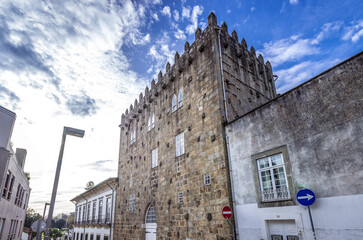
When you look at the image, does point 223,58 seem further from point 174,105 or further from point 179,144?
point 179,144

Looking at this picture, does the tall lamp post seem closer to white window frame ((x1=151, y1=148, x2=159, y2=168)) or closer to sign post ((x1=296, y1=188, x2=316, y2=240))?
sign post ((x1=296, y1=188, x2=316, y2=240))

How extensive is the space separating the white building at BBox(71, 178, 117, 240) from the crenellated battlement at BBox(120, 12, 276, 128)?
32.2ft

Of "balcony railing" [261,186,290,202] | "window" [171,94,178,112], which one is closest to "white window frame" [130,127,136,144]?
"window" [171,94,178,112]

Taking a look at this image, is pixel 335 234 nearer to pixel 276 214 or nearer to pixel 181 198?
pixel 276 214

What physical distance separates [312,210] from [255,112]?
3.75 m

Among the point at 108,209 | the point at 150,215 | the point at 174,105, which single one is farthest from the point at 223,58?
the point at 108,209

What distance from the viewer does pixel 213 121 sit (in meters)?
11.1

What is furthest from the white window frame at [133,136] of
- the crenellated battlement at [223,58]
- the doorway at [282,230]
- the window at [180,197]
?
the doorway at [282,230]

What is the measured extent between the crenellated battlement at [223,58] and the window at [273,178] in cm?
490

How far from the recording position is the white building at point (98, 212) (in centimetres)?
2089

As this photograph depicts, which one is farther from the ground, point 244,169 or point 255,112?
point 255,112

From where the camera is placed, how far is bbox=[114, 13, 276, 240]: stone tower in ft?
34.2

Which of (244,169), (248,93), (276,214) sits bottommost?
(276,214)

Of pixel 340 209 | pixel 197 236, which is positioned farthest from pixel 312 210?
pixel 197 236
